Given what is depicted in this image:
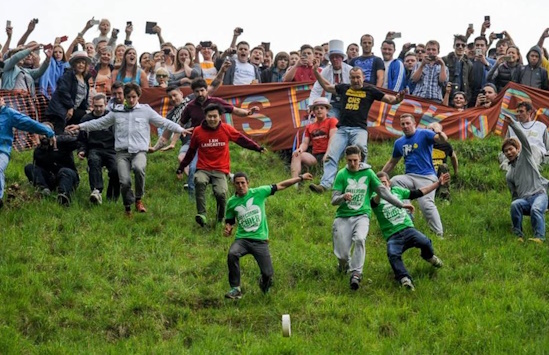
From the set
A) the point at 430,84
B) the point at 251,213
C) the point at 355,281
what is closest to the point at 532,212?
the point at 355,281

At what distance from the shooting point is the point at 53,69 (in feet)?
67.3

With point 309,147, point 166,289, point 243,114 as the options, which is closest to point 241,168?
point 309,147

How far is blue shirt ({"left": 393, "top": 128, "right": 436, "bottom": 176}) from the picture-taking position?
16.0m

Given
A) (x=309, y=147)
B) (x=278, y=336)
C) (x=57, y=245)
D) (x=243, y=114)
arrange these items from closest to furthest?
1. (x=278, y=336)
2. (x=57, y=245)
3. (x=243, y=114)
4. (x=309, y=147)

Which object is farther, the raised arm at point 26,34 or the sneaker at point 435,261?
the raised arm at point 26,34

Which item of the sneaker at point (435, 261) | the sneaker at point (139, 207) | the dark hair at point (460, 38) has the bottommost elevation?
the sneaker at point (435, 261)

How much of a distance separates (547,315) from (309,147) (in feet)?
23.1

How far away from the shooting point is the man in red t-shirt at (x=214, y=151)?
1564cm

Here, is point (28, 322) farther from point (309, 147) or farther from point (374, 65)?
point (374, 65)

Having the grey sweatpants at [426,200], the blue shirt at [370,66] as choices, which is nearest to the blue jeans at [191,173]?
the grey sweatpants at [426,200]

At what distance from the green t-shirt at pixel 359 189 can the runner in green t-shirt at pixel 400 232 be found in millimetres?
153

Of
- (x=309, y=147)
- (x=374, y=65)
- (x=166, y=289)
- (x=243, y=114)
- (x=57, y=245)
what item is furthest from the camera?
(x=374, y=65)

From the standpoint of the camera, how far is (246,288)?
1369 cm

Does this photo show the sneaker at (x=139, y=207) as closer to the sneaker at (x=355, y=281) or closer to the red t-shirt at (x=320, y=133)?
the red t-shirt at (x=320, y=133)
